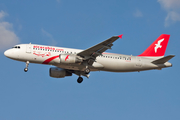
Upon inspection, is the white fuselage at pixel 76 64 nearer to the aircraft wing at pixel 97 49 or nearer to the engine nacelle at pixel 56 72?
the aircraft wing at pixel 97 49

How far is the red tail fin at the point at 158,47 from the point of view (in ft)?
144

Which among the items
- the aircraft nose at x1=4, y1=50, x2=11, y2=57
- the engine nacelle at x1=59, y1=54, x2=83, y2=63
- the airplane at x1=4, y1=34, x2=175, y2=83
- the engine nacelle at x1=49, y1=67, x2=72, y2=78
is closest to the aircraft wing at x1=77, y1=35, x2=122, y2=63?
the airplane at x1=4, y1=34, x2=175, y2=83

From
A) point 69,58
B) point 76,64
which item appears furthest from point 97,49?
point 69,58

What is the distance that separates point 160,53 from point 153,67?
3.44m

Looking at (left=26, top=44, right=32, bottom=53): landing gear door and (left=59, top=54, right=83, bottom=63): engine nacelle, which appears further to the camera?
(left=26, top=44, right=32, bottom=53): landing gear door

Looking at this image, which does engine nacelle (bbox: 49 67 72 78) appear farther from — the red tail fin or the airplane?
the red tail fin

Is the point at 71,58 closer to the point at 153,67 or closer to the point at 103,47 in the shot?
the point at 103,47

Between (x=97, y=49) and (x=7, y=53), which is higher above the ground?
(x=7, y=53)

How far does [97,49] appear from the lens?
125ft

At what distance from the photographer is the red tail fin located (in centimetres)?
4391

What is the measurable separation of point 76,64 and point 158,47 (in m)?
13.3

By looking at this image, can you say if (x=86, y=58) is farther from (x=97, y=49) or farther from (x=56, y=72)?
(x=56, y=72)

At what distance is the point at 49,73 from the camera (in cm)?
4362

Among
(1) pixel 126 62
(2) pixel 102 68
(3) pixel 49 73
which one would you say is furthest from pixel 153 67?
(3) pixel 49 73
